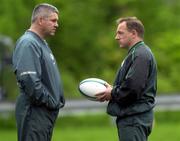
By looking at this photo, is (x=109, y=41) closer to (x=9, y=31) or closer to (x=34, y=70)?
(x=9, y=31)

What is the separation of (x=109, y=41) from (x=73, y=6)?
6080 millimetres

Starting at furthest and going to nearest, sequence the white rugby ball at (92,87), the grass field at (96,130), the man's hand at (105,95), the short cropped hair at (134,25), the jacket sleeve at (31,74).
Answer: the grass field at (96,130), the white rugby ball at (92,87), the man's hand at (105,95), the short cropped hair at (134,25), the jacket sleeve at (31,74)

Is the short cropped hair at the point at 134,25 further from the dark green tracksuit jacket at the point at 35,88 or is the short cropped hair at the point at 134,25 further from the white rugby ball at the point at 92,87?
the dark green tracksuit jacket at the point at 35,88

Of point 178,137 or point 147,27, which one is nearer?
point 178,137

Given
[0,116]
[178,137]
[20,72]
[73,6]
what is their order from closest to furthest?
[20,72], [178,137], [0,116], [73,6]

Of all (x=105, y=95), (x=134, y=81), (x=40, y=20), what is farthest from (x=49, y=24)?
(x=134, y=81)

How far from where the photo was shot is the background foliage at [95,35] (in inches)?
1061

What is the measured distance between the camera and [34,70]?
879cm

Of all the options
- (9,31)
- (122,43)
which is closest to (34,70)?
(122,43)

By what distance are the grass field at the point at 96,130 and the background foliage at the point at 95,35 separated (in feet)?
14.1

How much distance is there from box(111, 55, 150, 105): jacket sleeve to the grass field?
7.65m

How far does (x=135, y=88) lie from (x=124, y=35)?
2.34 ft

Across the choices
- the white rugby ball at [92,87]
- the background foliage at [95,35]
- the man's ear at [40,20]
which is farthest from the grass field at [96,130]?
the man's ear at [40,20]

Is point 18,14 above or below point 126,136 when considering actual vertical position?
above
